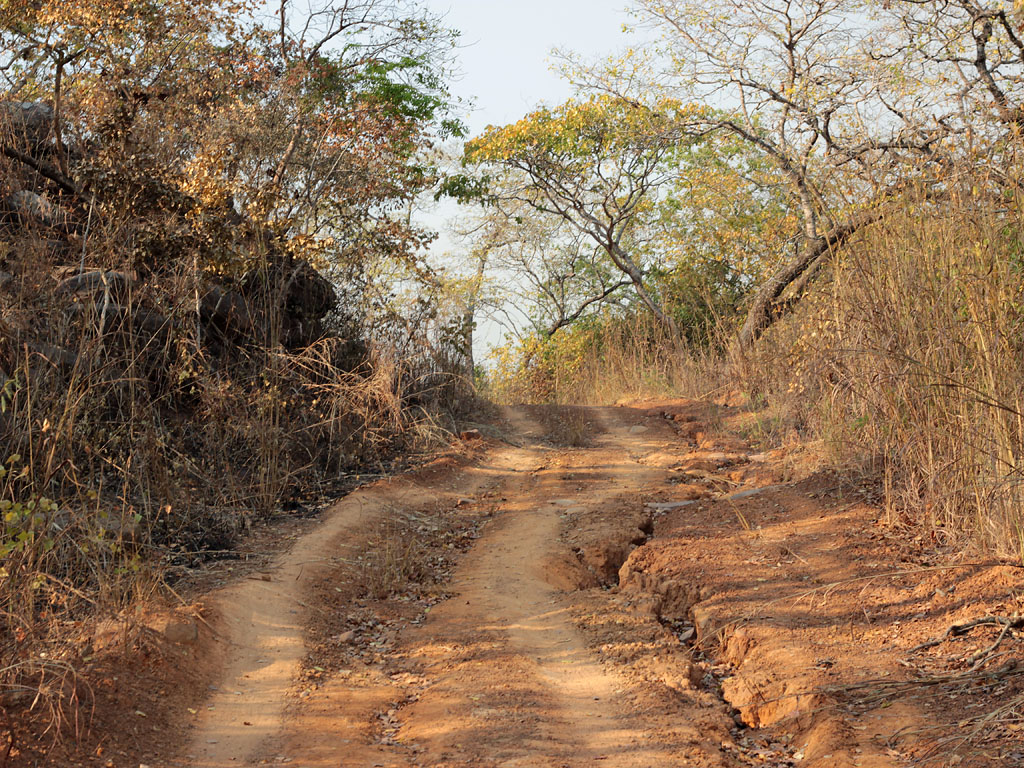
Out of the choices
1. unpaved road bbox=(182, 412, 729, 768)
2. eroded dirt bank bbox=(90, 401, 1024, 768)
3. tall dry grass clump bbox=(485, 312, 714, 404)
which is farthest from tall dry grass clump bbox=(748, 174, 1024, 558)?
tall dry grass clump bbox=(485, 312, 714, 404)

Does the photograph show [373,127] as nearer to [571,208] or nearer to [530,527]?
[530,527]

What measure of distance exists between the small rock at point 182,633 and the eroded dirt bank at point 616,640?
0.16 metres

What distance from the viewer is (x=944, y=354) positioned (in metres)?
5.00

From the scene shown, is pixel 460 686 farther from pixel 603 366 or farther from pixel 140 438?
pixel 603 366

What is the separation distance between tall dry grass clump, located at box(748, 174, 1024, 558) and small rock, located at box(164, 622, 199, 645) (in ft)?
10.8

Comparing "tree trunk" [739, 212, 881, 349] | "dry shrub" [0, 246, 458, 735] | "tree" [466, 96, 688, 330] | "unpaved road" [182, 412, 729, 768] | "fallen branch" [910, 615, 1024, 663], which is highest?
"tree" [466, 96, 688, 330]

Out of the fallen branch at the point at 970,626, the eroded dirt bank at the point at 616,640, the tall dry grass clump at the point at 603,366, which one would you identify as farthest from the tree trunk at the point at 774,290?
the fallen branch at the point at 970,626

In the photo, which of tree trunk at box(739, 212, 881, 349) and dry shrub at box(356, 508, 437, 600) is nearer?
dry shrub at box(356, 508, 437, 600)

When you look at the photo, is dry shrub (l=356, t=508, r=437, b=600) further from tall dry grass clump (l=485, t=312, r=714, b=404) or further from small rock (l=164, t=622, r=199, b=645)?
tall dry grass clump (l=485, t=312, r=714, b=404)

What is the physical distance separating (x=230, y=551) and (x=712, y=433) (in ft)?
18.9

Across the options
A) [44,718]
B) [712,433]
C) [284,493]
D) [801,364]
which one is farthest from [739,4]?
[44,718]

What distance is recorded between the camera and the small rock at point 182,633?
432 cm

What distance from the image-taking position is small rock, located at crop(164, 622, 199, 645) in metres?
4.32

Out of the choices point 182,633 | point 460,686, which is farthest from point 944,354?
point 182,633
